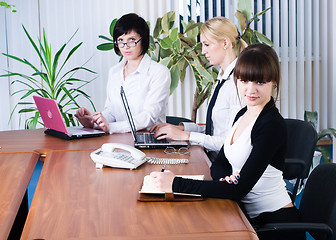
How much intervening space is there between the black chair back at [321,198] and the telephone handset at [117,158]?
70cm

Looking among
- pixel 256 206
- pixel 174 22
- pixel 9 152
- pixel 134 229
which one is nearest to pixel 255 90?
pixel 256 206

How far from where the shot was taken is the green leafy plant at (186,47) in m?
4.47

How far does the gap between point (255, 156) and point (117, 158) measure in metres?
0.63

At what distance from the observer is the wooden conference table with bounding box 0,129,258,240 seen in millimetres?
1299

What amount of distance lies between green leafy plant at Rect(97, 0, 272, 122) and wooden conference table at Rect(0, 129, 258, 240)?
2520mm

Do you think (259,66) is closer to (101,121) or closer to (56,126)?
(101,121)

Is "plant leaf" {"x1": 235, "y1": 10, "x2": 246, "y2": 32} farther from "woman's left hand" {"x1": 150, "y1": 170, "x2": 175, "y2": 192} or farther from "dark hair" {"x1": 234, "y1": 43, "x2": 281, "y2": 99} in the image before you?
"woman's left hand" {"x1": 150, "y1": 170, "x2": 175, "y2": 192}

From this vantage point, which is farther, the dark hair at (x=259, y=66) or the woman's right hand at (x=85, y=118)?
the woman's right hand at (x=85, y=118)

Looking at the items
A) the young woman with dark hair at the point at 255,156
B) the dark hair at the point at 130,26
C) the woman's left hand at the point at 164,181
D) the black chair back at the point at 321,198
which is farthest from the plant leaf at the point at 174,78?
the woman's left hand at the point at 164,181

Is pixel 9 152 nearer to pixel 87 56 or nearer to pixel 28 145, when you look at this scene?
pixel 28 145

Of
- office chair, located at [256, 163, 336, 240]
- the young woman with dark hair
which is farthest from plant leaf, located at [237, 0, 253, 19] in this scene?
office chair, located at [256, 163, 336, 240]

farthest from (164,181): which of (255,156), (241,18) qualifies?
(241,18)

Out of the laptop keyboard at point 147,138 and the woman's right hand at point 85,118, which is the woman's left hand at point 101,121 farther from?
the laptop keyboard at point 147,138

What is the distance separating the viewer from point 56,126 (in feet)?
9.00
